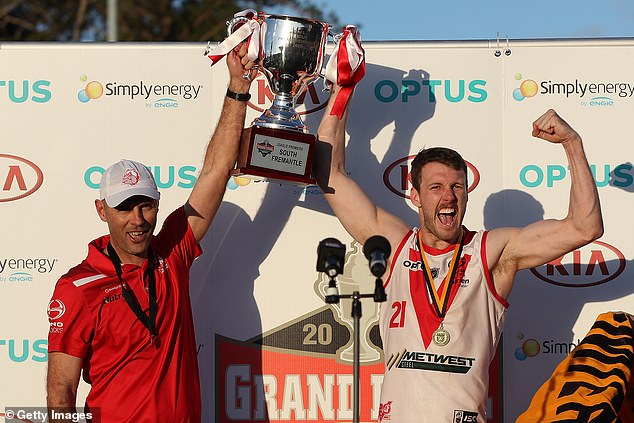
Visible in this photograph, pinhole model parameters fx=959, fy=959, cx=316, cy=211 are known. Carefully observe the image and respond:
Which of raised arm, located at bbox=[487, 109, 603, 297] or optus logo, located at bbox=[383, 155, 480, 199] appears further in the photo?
optus logo, located at bbox=[383, 155, 480, 199]

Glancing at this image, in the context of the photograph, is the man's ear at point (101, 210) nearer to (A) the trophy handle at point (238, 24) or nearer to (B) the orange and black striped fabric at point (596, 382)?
(A) the trophy handle at point (238, 24)

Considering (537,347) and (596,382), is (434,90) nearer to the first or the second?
(537,347)

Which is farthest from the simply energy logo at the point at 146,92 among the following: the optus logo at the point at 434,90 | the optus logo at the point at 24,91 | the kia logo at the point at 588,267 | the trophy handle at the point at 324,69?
the kia logo at the point at 588,267

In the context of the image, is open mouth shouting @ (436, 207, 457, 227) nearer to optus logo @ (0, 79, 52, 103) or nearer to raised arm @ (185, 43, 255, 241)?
raised arm @ (185, 43, 255, 241)

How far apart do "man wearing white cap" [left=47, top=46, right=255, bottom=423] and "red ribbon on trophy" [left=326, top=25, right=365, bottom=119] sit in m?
1.07

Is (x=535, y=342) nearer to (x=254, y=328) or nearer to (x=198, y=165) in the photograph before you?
(x=254, y=328)

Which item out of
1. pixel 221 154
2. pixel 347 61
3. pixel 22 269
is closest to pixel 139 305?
pixel 221 154

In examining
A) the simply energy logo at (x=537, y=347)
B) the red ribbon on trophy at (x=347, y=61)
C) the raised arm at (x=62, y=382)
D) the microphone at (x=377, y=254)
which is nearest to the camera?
the microphone at (x=377, y=254)

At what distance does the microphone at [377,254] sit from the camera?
11.6ft

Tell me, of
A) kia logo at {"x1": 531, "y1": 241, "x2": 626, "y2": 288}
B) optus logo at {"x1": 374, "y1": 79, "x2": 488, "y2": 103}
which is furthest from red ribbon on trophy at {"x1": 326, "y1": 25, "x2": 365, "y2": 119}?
kia logo at {"x1": 531, "y1": 241, "x2": 626, "y2": 288}

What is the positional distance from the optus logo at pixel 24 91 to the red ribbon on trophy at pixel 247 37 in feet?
3.81

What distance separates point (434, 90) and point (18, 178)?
231cm

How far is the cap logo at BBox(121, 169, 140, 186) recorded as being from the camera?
14.4 ft

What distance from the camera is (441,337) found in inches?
172
